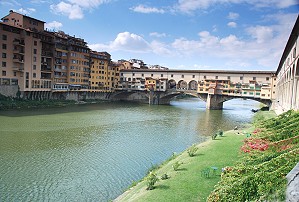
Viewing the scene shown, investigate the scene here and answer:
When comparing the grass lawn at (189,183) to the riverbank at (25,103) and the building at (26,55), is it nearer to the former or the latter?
the riverbank at (25,103)

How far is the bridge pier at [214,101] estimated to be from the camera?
64.1 meters

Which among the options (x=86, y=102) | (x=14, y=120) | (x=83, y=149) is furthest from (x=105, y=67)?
(x=83, y=149)

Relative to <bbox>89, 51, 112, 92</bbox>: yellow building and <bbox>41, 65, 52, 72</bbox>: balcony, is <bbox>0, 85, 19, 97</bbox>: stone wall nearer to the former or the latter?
<bbox>41, 65, 52, 72</bbox>: balcony

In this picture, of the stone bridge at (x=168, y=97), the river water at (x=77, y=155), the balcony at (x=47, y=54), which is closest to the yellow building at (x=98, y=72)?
the stone bridge at (x=168, y=97)

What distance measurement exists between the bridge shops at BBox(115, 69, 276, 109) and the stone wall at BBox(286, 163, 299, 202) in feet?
184

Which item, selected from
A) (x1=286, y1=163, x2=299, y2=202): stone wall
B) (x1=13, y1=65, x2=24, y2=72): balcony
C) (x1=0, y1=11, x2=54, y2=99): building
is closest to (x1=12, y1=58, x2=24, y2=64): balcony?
(x1=0, y1=11, x2=54, y2=99): building

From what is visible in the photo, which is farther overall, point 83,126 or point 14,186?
point 83,126

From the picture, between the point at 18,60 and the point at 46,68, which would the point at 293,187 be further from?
the point at 46,68

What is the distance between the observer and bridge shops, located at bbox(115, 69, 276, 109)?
199 feet

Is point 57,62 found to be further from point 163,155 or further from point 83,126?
point 163,155

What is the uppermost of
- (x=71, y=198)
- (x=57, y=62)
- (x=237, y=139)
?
(x=57, y=62)

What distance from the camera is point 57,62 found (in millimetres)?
59219

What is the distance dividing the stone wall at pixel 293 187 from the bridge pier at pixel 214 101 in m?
58.5

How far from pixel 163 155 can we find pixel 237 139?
21.8ft
